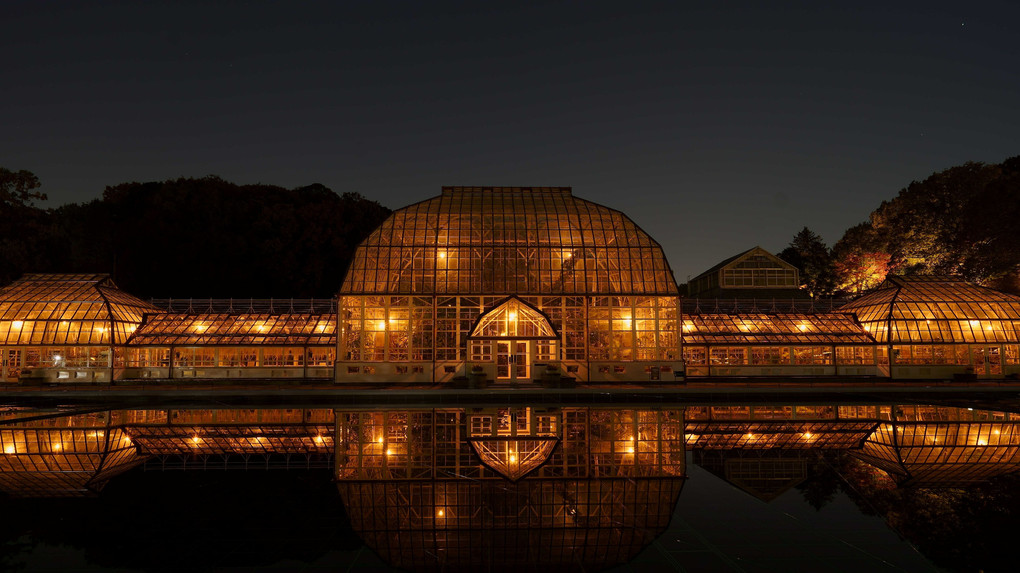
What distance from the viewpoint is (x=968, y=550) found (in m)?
8.68

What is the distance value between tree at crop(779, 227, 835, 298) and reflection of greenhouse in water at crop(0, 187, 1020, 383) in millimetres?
35080

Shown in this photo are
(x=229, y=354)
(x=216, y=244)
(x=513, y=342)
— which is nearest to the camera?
(x=513, y=342)

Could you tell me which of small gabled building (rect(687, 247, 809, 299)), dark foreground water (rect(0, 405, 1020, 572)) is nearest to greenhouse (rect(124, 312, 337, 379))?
dark foreground water (rect(0, 405, 1020, 572))

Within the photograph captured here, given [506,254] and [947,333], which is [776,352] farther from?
[506,254]

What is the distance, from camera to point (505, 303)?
38312 millimetres

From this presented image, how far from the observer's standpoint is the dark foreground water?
8336 millimetres

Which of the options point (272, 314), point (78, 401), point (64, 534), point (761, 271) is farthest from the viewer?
point (761, 271)

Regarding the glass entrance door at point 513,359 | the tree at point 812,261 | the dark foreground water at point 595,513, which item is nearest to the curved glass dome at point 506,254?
the glass entrance door at point 513,359

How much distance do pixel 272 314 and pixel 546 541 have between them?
1616 inches

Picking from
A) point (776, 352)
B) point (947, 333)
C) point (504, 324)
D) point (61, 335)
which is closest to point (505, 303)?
point (504, 324)

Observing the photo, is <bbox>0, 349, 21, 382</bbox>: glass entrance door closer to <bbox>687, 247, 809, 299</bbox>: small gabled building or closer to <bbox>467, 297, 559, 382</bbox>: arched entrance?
<bbox>467, 297, 559, 382</bbox>: arched entrance

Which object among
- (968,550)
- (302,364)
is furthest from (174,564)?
(302,364)

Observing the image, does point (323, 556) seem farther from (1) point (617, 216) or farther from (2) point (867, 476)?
(1) point (617, 216)

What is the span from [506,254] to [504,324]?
478 centimetres
